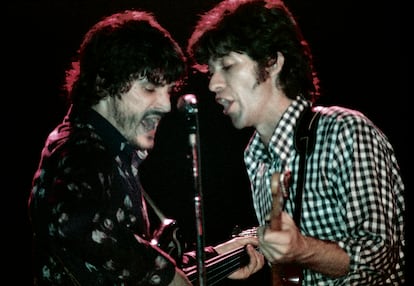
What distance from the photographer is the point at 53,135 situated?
2100 mm

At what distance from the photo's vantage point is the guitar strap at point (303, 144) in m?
2.17

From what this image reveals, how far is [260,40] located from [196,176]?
1114 mm

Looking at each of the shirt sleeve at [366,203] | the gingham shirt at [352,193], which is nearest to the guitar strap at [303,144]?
the gingham shirt at [352,193]

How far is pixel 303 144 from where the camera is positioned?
2230mm

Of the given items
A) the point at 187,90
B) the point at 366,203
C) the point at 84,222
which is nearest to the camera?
the point at 84,222

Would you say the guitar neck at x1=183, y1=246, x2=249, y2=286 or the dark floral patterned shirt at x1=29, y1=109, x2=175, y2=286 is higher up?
the dark floral patterned shirt at x1=29, y1=109, x2=175, y2=286

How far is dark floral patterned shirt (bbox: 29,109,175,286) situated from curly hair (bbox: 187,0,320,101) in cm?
92

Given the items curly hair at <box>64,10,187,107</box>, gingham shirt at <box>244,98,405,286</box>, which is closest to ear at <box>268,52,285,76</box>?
gingham shirt at <box>244,98,405,286</box>

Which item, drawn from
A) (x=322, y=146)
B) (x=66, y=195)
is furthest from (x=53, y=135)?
(x=322, y=146)

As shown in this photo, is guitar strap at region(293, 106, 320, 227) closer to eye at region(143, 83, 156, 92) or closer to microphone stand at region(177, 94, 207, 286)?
microphone stand at region(177, 94, 207, 286)

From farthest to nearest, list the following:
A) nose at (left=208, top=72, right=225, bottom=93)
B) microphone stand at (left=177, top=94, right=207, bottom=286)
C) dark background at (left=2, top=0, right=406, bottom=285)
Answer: dark background at (left=2, top=0, right=406, bottom=285)
nose at (left=208, top=72, right=225, bottom=93)
microphone stand at (left=177, top=94, right=207, bottom=286)

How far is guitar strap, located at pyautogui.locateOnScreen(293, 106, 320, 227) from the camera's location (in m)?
2.17

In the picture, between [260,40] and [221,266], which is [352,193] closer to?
[221,266]

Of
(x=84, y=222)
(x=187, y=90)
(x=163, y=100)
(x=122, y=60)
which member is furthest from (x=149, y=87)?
(x=187, y=90)
